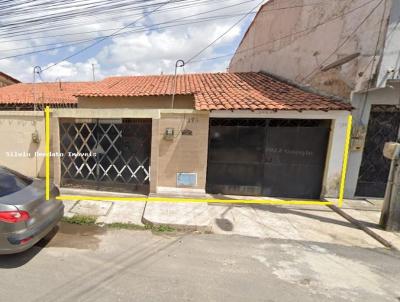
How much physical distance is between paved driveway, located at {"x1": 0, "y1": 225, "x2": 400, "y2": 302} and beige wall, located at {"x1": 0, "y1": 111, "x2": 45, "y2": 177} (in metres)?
3.81

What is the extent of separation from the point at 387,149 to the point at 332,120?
193 cm

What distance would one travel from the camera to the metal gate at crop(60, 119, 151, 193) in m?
6.45

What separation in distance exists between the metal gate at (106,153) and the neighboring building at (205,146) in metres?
0.03

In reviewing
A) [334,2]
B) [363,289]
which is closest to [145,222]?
[363,289]

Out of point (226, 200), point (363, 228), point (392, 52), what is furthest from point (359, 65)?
point (226, 200)

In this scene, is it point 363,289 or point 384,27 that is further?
point 384,27

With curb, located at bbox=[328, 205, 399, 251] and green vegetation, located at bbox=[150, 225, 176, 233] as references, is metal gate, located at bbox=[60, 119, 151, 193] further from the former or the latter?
curb, located at bbox=[328, 205, 399, 251]

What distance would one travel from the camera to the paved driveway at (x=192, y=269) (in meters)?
2.81

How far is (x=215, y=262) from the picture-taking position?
139 inches

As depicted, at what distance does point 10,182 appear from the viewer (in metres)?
3.56

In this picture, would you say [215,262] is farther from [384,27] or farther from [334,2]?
[334,2]

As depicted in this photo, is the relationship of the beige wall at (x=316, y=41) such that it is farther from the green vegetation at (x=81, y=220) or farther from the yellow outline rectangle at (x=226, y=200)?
the green vegetation at (x=81, y=220)

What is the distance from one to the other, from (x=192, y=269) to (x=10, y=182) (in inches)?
123

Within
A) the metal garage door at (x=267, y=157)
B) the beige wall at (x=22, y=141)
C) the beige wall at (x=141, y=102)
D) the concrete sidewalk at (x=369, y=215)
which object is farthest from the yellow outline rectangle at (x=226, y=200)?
the beige wall at (x=141, y=102)
